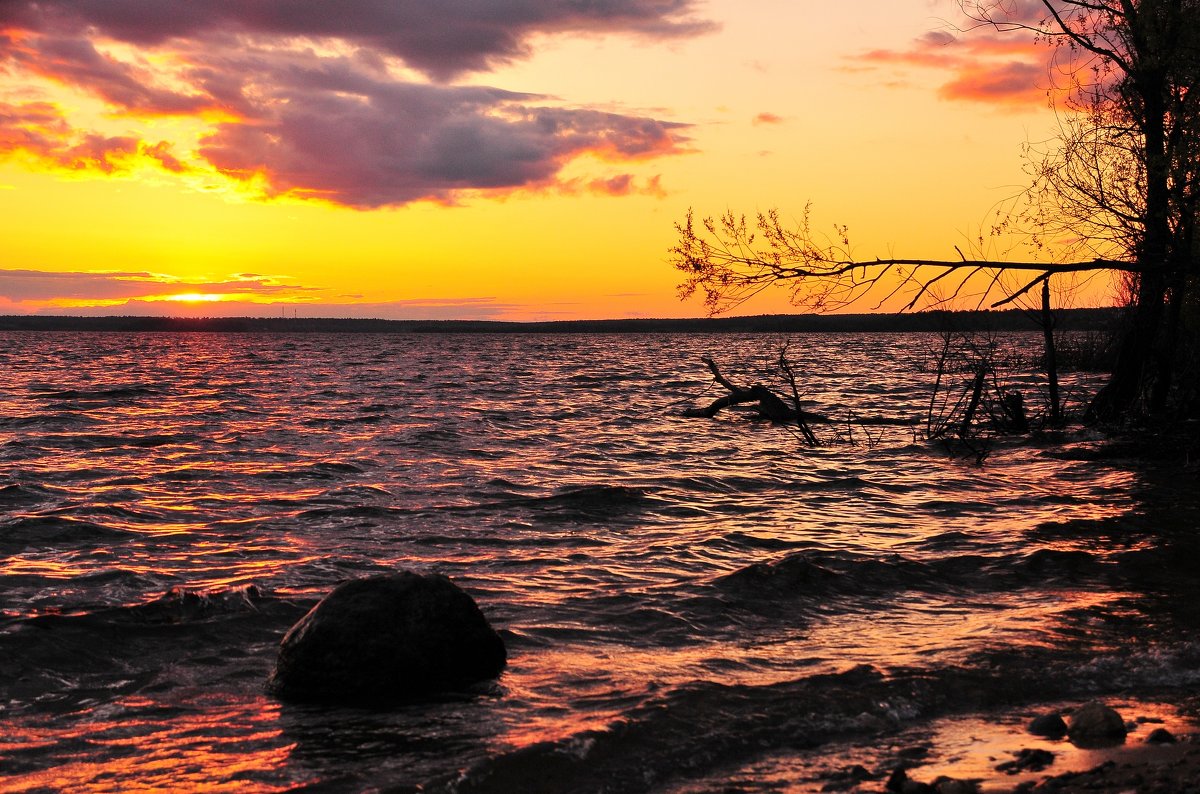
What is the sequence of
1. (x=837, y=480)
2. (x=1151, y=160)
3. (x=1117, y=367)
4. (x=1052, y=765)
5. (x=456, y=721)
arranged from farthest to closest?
1. (x=1117, y=367)
2. (x=837, y=480)
3. (x=1151, y=160)
4. (x=456, y=721)
5. (x=1052, y=765)

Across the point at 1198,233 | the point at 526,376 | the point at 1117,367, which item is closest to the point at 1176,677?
the point at 1198,233

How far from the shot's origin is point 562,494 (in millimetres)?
16156

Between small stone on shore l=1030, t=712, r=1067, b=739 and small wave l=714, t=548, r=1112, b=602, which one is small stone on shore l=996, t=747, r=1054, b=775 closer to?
small stone on shore l=1030, t=712, r=1067, b=739

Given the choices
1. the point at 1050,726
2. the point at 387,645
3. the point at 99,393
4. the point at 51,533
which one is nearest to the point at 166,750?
the point at 387,645

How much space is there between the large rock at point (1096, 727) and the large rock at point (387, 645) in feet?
13.7

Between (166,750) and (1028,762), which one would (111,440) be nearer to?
(166,750)

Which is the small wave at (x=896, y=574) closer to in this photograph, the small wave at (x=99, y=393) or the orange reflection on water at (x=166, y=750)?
the orange reflection on water at (x=166, y=750)

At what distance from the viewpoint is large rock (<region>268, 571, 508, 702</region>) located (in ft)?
23.7

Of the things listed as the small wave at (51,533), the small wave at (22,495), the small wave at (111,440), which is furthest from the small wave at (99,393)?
the small wave at (51,533)

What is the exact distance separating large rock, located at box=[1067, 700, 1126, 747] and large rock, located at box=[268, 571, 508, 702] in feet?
13.7

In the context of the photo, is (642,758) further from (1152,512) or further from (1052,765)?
(1152,512)

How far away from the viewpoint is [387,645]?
737 cm

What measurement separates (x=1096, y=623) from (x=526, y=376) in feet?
165

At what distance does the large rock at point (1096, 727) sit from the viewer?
580cm
